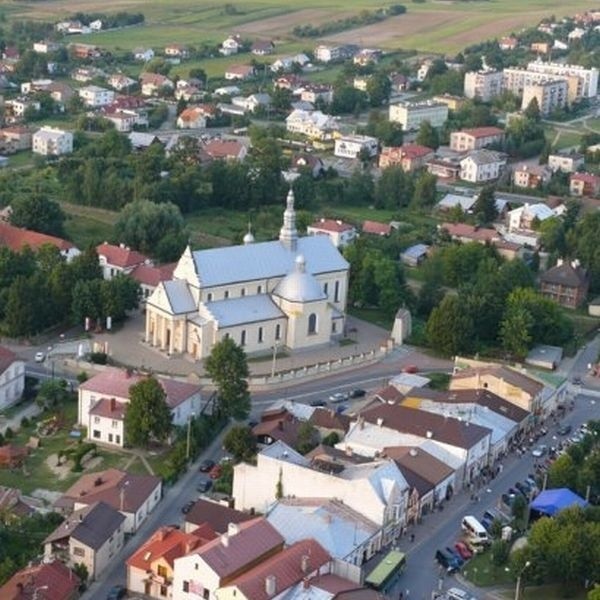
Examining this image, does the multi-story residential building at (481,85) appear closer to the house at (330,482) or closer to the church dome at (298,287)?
the church dome at (298,287)

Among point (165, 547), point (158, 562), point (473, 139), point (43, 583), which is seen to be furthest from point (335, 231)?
point (43, 583)

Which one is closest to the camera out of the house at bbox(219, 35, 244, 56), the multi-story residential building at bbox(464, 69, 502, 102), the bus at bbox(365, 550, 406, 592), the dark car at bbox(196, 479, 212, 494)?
the bus at bbox(365, 550, 406, 592)

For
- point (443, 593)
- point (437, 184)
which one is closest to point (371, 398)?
point (443, 593)

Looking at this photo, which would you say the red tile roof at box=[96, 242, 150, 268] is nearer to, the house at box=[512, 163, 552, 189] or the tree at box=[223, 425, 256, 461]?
the tree at box=[223, 425, 256, 461]

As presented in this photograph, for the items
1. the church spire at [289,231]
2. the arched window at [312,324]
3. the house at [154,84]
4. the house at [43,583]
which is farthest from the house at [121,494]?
the house at [154,84]

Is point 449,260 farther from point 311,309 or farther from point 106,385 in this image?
point 106,385

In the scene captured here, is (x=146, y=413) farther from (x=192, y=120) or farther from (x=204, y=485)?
(x=192, y=120)

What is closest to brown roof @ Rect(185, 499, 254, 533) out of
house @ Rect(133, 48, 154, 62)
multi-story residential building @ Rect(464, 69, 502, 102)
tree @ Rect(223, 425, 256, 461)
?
tree @ Rect(223, 425, 256, 461)
